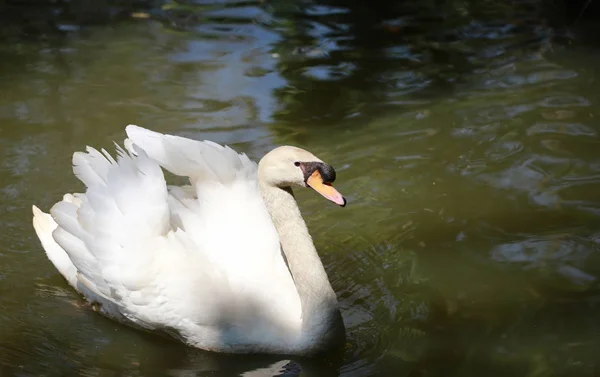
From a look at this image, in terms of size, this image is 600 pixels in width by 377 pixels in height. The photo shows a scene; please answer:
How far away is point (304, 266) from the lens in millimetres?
4816

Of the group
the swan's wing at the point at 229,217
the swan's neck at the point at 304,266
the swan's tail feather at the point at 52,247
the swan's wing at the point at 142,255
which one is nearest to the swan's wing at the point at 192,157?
the swan's wing at the point at 229,217

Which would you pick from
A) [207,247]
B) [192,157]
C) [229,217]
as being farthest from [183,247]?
[192,157]

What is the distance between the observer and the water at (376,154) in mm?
4902

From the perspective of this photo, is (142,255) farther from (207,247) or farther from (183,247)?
(207,247)

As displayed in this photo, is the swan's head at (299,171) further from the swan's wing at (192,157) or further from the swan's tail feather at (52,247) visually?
the swan's tail feather at (52,247)

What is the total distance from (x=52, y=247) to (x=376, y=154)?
2581 mm

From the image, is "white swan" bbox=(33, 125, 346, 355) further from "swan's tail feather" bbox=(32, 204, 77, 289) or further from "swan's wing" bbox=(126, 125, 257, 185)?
"swan's tail feather" bbox=(32, 204, 77, 289)

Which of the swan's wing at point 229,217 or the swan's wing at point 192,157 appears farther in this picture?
the swan's wing at point 192,157

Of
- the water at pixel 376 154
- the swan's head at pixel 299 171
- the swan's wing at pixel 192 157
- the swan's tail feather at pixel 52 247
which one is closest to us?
the swan's head at pixel 299 171

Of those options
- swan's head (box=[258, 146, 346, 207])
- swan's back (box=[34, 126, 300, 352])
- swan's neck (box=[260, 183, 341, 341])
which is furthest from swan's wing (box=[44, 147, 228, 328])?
swan's head (box=[258, 146, 346, 207])

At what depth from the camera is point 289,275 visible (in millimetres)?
4969

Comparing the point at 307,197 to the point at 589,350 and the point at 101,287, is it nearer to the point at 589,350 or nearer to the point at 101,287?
the point at 101,287

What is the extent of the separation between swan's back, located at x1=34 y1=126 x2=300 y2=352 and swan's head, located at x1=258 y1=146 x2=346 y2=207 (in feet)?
1.30

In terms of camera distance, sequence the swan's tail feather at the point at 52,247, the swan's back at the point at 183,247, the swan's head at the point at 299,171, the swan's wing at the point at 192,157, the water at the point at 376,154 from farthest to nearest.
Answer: the swan's tail feather at the point at 52,247
the swan's wing at the point at 192,157
the water at the point at 376,154
the swan's back at the point at 183,247
the swan's head at the point at 299,171
